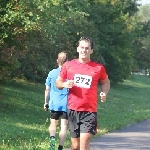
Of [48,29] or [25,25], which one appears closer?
[25,25]

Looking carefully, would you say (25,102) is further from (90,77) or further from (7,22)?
(90,77)

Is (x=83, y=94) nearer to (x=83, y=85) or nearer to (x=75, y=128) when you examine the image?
(x=83, y=85)

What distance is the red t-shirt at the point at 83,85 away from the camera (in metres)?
7.85

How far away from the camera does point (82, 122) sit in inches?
313

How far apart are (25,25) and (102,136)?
4928 millimetres

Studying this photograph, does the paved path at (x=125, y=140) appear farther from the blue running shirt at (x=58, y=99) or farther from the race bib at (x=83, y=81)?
the race bib at (x=83, y=81)

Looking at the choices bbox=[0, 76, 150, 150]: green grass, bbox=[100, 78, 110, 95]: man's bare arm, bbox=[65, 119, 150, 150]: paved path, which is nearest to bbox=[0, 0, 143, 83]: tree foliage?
bbox=[0, 76, 150, 150]: green grass

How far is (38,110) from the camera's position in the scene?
22750mm

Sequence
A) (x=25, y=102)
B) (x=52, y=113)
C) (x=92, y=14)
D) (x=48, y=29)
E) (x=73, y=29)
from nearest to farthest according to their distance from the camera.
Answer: (x=52, y=113) < (x=48, y=29) < (x=25, y=102) < (x=73, y=29) < (x=92, y=14)

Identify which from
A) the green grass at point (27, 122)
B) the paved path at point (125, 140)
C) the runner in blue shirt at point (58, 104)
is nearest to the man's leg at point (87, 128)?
the runner in blue shirt at point (58, 104)

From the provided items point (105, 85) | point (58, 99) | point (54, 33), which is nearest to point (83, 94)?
point (105, 85)

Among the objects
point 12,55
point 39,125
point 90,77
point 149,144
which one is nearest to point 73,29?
point 12,55

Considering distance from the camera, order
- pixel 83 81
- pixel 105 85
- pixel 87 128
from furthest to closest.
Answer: pixel 105 85 → pixel 87 128 → pixel 83 81

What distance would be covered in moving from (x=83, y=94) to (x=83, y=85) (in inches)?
5.5
